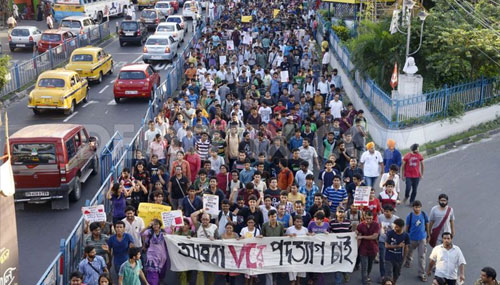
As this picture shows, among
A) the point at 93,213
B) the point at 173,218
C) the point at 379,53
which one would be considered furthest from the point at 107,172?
the point at 379,53

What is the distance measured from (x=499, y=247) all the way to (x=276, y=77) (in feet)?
35.9

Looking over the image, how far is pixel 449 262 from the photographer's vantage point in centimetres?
1048

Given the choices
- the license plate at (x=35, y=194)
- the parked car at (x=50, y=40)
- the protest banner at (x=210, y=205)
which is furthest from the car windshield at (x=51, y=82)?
the protest banner at (x=210, y=205)

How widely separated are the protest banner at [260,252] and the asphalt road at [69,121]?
3019mm

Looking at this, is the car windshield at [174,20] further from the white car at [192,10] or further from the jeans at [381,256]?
the jeans at [381,256]

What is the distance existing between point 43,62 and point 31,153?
633 inches

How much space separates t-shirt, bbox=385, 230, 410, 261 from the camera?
11.2 m

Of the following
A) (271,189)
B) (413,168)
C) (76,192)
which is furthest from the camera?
(76,192)

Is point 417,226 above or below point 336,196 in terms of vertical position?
below

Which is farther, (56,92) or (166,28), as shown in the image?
(166,28)

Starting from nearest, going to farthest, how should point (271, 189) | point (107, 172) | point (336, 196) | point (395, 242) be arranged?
point (395, 242) < point (336, 196) < point (271, 189) < point (107, 172)

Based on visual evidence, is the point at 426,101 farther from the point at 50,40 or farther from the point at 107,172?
the point at 50,40

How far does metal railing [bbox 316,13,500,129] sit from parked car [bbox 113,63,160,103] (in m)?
7.82

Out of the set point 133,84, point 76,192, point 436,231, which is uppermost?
point 436,231
